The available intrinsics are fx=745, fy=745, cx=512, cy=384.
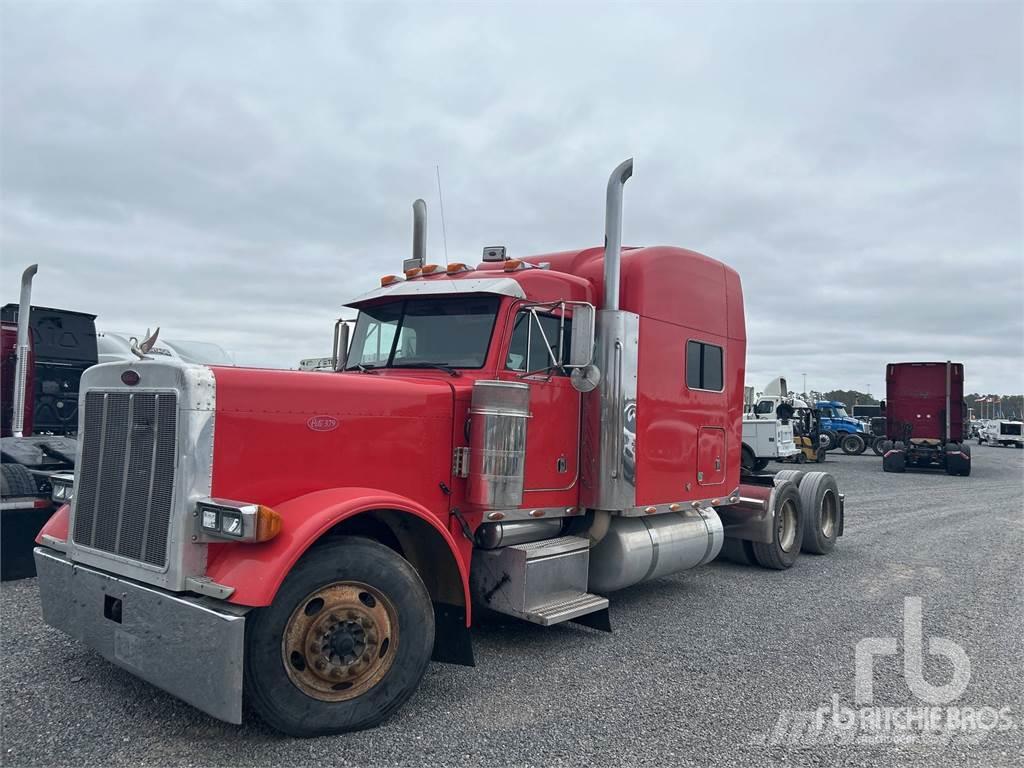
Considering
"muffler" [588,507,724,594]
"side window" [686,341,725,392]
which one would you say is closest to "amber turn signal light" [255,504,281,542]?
"muffler" [588,507,724,594]

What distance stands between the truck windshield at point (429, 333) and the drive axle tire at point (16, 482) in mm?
3491

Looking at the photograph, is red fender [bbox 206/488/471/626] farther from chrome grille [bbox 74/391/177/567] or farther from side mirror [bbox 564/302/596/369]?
side mirror [bbox 564/302/596/369]

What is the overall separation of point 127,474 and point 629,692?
3239mm

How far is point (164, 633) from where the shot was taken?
370cm

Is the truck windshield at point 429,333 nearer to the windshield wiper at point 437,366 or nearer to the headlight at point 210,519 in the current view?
the windshield wiper at point 437,366

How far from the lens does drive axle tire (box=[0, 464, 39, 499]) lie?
6.79 m

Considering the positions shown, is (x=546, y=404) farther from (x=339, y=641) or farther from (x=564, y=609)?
(x=339, y=641)

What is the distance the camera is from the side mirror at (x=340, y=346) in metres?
6.22

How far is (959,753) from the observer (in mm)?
3947

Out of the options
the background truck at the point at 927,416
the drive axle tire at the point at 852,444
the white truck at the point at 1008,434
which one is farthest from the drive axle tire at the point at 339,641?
the white truck at the point at 1008,434

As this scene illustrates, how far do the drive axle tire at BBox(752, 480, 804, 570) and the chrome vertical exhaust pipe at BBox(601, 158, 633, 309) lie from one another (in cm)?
389

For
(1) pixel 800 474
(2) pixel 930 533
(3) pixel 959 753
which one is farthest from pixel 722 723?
(2) pixel 930 533

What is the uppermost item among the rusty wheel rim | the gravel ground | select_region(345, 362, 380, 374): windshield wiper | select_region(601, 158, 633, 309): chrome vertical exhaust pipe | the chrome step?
select_region(601, 158, 633, 309): chrome vertical exhaust pipe

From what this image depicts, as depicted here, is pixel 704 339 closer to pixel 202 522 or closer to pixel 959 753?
pixel 959 753
